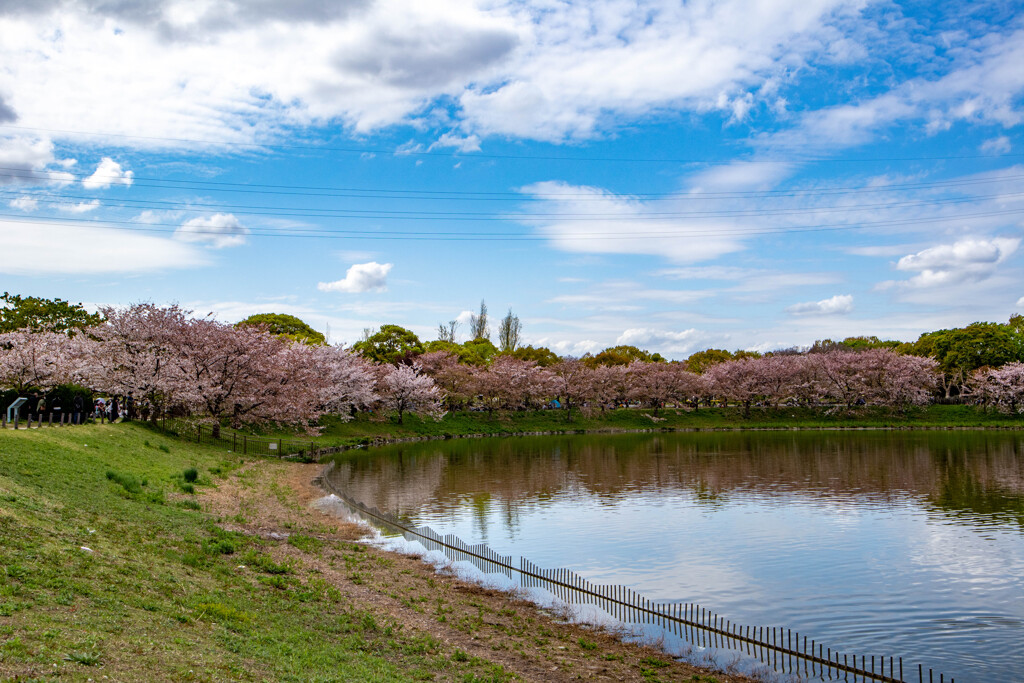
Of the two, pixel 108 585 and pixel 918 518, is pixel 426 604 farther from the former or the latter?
pixel 918 518

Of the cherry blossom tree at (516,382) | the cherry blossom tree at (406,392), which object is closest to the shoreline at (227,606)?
the cherry blossom tree at (406,392)

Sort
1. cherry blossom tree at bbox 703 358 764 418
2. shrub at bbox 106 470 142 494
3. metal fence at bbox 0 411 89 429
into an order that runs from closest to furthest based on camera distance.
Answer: shrub at bbox 106 470 142 494
metal fence at bbox 0 411 89 429
cherry blossom tree at bbox 703 358 764 418

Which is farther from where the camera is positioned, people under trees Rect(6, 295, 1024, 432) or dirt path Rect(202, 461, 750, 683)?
people under trees Rect(6, 295, 1024, 432)

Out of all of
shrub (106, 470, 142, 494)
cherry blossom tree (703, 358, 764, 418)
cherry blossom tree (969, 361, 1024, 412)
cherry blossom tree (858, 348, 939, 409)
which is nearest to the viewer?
shrub (106, 470, 142, 494)

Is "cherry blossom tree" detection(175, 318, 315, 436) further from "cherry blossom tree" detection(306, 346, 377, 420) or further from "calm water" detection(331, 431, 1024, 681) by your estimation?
"cherry blossom tree" detection(306, 346, 377, 420)

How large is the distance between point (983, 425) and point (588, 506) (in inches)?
3316

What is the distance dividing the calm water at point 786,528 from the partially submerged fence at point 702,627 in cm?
84

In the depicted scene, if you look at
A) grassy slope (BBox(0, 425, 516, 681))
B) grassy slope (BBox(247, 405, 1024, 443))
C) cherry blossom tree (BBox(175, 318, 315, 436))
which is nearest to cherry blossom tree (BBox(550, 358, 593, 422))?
grassy slope (BBox(247, 405, 1024, 443))

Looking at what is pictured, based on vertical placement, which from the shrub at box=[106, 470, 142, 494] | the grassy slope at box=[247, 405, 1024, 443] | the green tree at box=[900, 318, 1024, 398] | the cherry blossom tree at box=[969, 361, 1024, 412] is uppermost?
the green tree at box=[900, 318, 1024, 398]

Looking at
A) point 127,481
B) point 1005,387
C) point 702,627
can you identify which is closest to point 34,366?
point 127,481

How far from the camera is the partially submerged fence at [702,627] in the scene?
595 inches

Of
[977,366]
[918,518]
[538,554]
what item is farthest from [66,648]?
[977,366]

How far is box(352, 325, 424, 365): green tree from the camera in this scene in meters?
110

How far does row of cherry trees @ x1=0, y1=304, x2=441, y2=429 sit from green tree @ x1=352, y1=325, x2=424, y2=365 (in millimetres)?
45315
